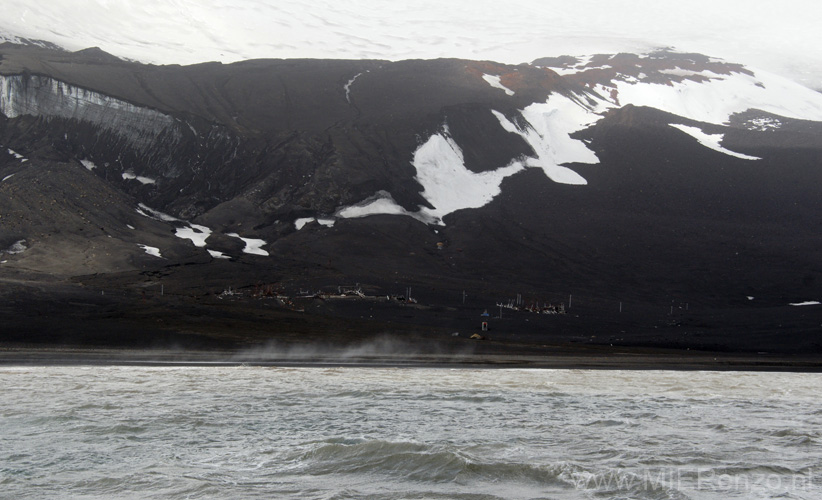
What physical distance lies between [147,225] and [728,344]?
57.3m

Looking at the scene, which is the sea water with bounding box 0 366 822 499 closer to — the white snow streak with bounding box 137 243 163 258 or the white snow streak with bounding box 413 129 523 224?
the white snow streak with bounding box 137 243 163 258

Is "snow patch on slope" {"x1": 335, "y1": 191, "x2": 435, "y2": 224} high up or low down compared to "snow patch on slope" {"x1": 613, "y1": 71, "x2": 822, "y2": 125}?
down

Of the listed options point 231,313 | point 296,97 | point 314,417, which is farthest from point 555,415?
point 296,97

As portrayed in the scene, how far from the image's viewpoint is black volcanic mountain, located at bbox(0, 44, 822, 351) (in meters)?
68.4

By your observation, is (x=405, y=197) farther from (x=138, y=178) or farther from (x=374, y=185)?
(x=138, y=178)

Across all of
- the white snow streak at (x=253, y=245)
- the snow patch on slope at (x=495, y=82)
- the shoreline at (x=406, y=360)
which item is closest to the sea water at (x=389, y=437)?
the shoreline at (x=406, y=360)

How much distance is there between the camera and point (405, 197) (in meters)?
102

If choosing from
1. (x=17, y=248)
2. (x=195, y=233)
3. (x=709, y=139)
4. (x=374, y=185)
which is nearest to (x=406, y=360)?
(x=17, y=248)

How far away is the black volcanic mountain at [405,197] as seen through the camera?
224ft

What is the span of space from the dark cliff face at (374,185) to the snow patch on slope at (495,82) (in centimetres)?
99

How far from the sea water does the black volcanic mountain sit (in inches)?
875

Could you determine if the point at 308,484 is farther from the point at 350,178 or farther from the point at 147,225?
the point at 350,178

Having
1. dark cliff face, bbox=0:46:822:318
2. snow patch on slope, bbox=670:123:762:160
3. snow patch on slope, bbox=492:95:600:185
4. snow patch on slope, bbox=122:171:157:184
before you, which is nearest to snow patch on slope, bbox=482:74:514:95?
dark cliff face, bbox=0:46:822:318

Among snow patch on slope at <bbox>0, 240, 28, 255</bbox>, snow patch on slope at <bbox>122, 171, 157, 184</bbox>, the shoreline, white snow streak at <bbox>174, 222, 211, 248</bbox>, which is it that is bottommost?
the shoreline
